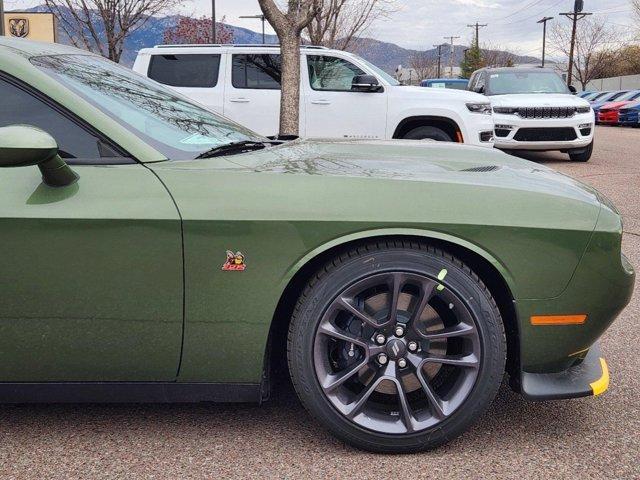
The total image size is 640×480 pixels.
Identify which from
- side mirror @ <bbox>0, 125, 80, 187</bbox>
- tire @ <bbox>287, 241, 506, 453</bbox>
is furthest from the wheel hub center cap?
side mirror @ <bbox>0, 125, 80, 187</bbox>

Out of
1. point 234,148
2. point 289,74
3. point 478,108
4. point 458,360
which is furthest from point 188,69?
point 458,360

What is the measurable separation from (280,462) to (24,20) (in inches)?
883

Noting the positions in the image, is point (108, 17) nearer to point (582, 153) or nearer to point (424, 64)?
point (582, 153)

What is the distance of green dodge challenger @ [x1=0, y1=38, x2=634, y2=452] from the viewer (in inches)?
92.7

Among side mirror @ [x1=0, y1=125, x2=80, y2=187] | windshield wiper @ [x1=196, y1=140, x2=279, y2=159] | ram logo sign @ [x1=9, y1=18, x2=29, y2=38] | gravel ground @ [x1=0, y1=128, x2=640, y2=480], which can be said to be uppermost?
ram logo sign @ [x1=9, y1=18, x2=29, y2=38]

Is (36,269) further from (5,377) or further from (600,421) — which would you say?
(600,421)

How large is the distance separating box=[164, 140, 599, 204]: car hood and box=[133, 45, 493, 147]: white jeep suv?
6.45 m

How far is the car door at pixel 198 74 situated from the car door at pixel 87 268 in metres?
7.70

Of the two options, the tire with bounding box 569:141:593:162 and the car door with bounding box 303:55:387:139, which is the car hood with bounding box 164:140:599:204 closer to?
the car door with bounding box 303:55:387:139

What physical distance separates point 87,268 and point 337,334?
862 millimetres

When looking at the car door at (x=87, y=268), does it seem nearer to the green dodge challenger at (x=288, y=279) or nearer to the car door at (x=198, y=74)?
the green dodge challenger at (x=288, y=279)

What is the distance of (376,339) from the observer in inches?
97.2

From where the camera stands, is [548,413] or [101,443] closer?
[101,443]

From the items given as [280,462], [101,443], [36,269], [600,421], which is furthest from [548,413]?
[36,269]
